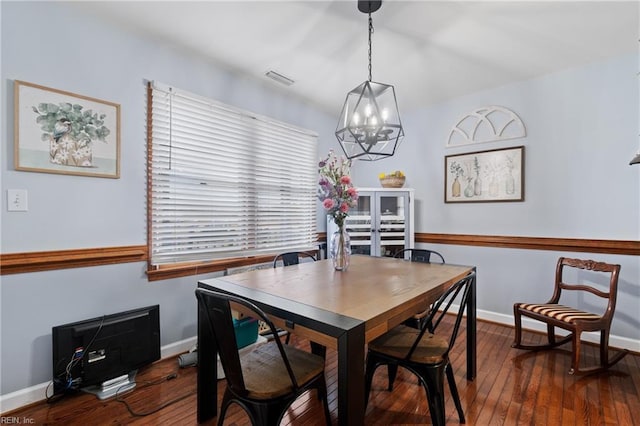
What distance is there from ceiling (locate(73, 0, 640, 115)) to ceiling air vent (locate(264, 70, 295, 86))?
7 cm

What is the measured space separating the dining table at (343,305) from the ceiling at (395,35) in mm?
1766

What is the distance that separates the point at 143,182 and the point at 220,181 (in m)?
0.65

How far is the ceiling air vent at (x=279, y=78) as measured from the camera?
9.65 ft

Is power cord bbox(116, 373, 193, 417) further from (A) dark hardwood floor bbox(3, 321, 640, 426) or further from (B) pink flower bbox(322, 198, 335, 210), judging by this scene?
(B) pink flower bbox(322, 198, 335, 210)

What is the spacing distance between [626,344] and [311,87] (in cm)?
377

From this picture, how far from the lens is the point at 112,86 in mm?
2188

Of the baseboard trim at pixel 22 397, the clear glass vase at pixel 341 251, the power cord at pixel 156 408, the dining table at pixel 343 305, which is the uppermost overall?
the clear glass vase at pixel 341 251

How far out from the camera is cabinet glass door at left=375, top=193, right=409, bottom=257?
3670 mm

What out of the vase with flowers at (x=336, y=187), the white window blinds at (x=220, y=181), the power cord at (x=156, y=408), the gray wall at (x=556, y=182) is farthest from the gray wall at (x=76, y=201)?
the gray wall at (x=556, y=182)

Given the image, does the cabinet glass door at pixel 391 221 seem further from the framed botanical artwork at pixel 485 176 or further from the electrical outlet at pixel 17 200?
the electrical outlet at pixel 17 200

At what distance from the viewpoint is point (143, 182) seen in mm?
2352

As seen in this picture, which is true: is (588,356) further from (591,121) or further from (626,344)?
(591,121)

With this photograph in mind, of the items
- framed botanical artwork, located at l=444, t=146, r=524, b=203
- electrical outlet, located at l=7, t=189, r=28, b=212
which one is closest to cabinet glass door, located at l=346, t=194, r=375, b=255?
framed botanical artwork, located at l=444, t=146, r=524, b=203

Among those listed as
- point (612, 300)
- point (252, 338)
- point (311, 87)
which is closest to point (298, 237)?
point (252, 338)
